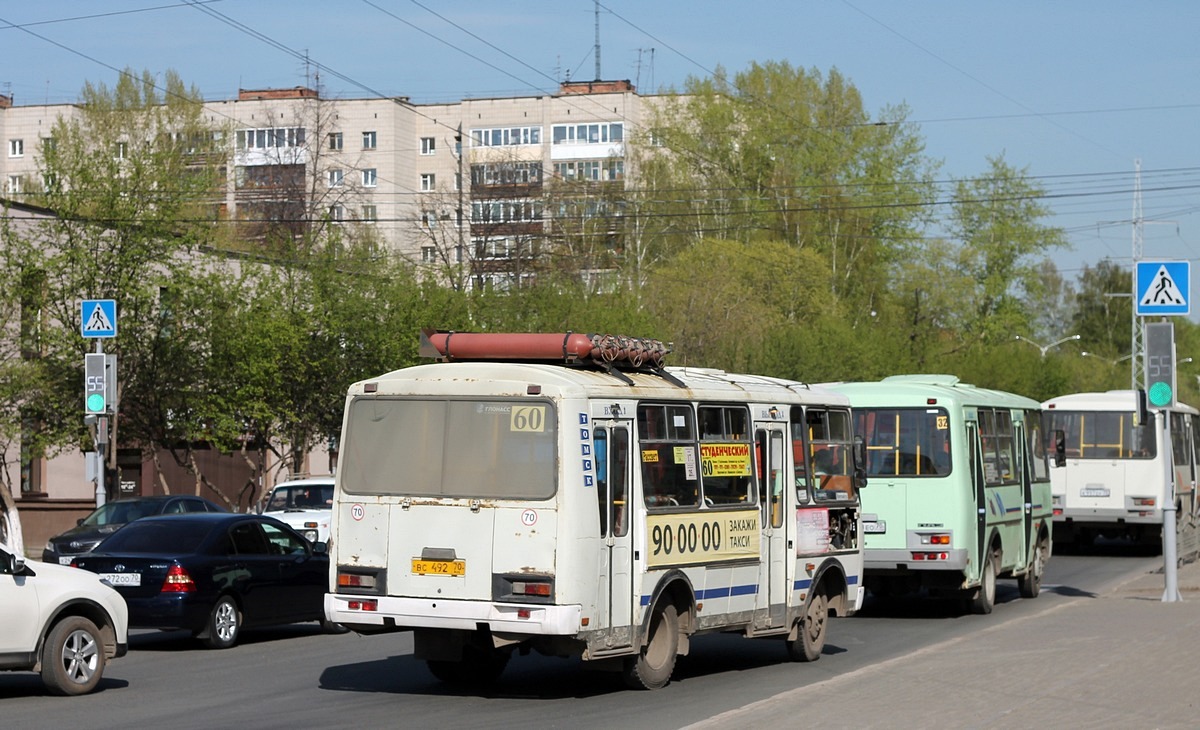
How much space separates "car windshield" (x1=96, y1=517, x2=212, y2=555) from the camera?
1762cm

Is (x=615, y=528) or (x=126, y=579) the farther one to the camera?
(x=126, y=579)

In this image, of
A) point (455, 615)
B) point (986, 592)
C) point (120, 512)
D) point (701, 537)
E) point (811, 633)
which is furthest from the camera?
point (120, 512)

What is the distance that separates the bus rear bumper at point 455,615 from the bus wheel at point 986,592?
1018 cm

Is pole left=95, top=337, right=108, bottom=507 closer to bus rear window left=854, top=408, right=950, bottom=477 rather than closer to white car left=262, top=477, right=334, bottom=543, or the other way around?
white car left=262, top=477, right=334, bottom=543

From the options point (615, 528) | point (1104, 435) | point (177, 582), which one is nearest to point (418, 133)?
point (1104, 435)

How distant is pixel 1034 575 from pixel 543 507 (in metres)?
13.6

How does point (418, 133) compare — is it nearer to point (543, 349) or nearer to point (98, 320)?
point (98, 320)

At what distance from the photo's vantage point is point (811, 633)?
627 inches

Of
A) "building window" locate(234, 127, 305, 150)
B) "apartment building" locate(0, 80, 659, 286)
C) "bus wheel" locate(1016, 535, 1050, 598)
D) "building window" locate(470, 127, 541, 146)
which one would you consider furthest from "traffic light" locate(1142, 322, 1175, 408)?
"building window" locate(470, 127, 541, 146)

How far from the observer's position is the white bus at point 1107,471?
1293 inches

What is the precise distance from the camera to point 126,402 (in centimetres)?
3769

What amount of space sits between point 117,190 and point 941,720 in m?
27.9

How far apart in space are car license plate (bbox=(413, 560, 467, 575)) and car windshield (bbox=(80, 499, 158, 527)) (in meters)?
16.4

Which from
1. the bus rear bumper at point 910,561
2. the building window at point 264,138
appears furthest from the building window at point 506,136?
the bus rear bumper at point 910,561
